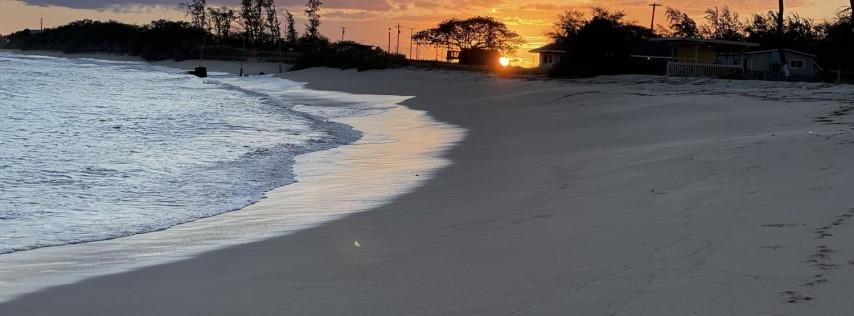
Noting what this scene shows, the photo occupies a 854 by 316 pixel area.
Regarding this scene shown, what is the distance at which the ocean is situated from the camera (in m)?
8.12

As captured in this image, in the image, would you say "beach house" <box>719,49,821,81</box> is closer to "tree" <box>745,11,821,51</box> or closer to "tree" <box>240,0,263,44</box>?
"tree" <box>745,11,821,51</box>

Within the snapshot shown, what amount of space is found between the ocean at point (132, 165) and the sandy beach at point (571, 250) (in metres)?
2.10

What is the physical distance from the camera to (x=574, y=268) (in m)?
4.83

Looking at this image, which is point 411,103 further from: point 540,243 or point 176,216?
point 540,243

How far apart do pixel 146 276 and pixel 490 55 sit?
277 feet

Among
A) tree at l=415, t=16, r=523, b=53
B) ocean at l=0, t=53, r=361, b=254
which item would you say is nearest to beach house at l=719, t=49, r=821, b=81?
ocean at l=0, t=53, r=361, b=254

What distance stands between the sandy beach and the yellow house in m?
43.2

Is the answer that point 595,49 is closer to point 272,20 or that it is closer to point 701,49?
point 701,49

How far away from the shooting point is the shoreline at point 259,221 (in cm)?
591

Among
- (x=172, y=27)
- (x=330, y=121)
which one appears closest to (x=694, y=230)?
(x=330, y=121)

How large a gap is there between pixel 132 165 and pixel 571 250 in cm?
917

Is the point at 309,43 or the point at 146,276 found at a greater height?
the point at 309,43

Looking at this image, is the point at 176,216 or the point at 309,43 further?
the point at 309,43

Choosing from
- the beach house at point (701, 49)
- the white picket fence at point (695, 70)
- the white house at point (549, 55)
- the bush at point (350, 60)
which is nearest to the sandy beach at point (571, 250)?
the white picket fence at point (695, 70)
